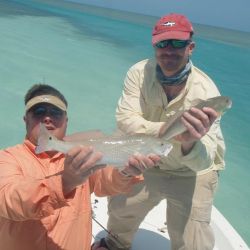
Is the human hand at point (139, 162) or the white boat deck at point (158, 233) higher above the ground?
the human hand at point (139, 162)

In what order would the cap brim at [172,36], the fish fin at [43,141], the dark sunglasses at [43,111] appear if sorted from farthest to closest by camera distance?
the cap brim at [172,36], the dark sunglasses at [43,111], the fish fin at [43,141]

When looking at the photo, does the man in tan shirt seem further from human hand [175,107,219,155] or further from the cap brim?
human hand [175,107,219,155]

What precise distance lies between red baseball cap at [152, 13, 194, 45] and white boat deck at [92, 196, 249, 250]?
6.03 feet

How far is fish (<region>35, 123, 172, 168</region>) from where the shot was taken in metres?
2.10

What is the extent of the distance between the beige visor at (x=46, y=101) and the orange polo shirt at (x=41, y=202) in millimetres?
227

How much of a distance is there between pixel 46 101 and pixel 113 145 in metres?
0.47

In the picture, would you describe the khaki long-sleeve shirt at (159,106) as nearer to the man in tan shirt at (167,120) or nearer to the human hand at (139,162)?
the man in tan shirt at (167,120)

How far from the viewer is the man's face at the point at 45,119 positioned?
92.0 inches

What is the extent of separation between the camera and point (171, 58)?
3191mm

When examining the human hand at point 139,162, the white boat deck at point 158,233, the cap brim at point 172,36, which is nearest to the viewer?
the human hand at point 139,162

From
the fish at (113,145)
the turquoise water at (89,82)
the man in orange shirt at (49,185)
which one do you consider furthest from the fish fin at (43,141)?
the turquoise water at (89,82)

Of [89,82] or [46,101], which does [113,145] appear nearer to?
[46,101]

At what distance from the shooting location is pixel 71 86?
40.7ft

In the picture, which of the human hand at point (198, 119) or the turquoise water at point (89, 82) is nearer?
the human hand at point (198, 119)
